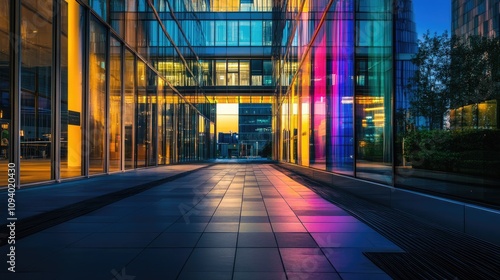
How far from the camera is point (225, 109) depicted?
222ft

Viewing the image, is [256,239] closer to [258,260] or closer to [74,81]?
[258,260]

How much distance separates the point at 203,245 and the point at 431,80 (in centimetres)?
550

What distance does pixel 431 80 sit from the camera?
7914 millimetres

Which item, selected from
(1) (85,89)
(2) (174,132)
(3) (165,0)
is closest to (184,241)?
(1) (85,89)

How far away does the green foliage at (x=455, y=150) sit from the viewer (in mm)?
7035

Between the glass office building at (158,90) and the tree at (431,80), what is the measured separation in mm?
304

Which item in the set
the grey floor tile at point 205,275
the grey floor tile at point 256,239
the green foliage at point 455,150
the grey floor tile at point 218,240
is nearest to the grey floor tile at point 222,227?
the grey floor tile at point 218,240

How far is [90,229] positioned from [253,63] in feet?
152

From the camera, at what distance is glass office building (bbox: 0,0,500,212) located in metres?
8.96

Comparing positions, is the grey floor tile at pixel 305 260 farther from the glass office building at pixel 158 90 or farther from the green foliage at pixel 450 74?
the green foliage at pixel 450 74

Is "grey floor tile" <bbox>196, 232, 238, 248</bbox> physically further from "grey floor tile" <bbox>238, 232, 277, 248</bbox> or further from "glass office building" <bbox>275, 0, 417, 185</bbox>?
"glass office building" <bbox>275, 0, 417, 185</bbox>

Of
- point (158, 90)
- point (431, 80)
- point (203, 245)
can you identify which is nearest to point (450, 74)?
point (431, 80)

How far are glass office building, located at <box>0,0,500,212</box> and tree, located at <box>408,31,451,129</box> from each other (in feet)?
1.00

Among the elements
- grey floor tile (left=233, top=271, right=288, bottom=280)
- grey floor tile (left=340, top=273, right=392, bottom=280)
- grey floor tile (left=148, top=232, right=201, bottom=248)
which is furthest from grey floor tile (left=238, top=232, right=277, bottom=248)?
grey floor tile (left=340, top=273, right=392, bottom=280)
